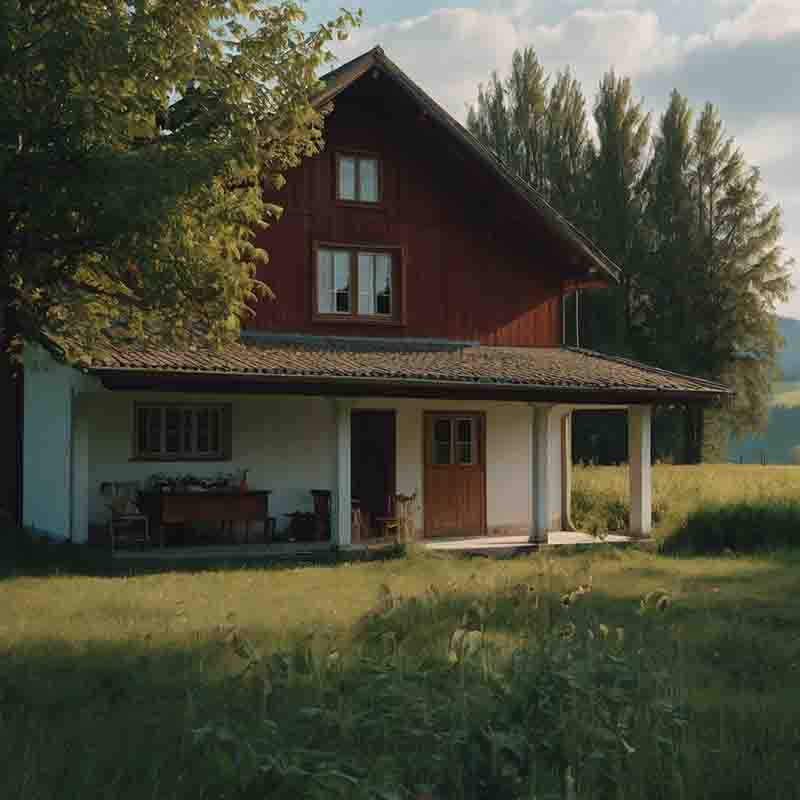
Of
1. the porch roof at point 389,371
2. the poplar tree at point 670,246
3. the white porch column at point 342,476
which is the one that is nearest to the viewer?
the porch roof at point 389,371

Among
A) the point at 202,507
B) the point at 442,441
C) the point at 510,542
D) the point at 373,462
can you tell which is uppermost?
the point at 442,441

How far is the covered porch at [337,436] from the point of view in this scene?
15.2 m

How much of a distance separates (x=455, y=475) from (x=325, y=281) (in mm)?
4074

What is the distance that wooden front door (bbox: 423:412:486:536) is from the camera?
18609mm

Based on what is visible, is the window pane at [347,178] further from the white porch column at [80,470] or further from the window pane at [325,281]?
the white porch column at [80,470]

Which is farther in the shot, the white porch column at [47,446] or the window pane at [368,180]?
the window pane at [368,180]

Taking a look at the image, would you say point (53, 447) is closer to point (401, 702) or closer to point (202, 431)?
point (202, 431)

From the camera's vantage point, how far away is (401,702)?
17.6 ft

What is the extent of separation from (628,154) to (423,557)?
30.9 m

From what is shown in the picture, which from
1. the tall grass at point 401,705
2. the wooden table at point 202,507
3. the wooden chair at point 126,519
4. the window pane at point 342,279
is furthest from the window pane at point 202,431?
the tall grass at point 401,705

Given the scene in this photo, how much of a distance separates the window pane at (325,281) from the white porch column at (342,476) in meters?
2.91

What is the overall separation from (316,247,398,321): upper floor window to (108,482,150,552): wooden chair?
443 centimetres

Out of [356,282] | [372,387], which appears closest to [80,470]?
[372,387]

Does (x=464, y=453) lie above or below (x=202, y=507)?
above
